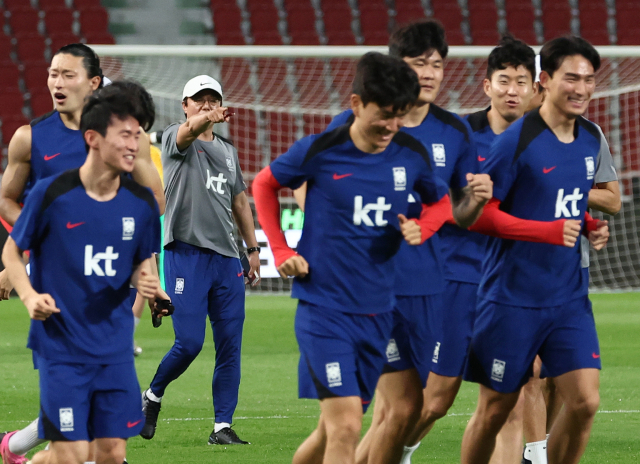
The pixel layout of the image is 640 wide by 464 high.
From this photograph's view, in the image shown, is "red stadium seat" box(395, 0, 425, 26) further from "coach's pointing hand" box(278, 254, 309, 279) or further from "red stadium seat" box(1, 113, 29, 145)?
"coach's pointing hand" box(278, 254, 309, 279)

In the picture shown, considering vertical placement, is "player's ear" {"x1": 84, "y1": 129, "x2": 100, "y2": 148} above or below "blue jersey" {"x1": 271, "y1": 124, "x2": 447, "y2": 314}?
above

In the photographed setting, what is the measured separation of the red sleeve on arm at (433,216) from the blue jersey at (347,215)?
14cm

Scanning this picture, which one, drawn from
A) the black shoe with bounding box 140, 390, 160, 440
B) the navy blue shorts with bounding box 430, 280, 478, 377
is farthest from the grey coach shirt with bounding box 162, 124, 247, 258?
the navy blue shorts with bounding box 430, 280, 478, 377

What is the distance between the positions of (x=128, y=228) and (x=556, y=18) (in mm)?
16720

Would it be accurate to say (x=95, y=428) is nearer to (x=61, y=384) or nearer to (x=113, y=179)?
(x=61, y=384)

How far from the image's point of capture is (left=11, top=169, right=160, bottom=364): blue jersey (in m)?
4.03

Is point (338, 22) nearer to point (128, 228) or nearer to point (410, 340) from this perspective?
point (410, 340)

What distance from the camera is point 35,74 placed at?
1767 centimetres

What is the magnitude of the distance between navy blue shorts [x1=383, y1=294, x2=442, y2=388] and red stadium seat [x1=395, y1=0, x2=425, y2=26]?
15322mm

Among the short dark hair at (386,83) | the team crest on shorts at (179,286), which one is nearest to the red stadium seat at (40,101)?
the team crest on shorts at (179,286)

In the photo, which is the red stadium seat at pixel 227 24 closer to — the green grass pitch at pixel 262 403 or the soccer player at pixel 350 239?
the green grass pitch at pixel 262 403

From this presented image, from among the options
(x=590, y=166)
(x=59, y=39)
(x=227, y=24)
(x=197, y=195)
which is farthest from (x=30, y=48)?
(x=590, y=166)

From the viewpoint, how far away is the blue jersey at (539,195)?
463 centimetres

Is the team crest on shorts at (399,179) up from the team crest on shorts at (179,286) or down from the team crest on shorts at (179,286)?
up
